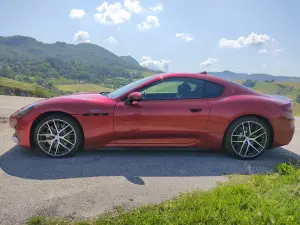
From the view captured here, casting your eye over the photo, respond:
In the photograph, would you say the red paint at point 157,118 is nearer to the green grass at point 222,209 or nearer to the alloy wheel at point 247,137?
the alloy wheel at point 247,137

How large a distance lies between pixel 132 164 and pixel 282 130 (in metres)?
2.63

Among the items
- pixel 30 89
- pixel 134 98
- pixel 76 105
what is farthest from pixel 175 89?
pixel 30 89

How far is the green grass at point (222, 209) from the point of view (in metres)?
2.75

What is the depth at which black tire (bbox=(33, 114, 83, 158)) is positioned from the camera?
4688mm

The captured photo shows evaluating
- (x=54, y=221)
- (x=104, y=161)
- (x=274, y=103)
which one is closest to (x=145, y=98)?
(x=104, y=161)

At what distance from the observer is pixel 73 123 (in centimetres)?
470

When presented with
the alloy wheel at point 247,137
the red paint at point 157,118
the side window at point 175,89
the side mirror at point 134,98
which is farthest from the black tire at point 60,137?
the alloy wheel at point 247,137

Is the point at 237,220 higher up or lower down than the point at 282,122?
lower down

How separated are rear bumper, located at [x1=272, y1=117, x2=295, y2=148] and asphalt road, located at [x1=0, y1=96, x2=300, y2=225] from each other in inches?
12.8

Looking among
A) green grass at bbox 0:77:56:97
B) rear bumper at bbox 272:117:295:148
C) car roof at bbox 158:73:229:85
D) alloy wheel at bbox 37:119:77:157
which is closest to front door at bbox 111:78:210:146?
car roof at bbox 158:73:229:85

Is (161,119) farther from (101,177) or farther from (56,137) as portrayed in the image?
(56,137)

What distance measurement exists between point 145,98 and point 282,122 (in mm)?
2375

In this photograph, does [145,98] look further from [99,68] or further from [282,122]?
[99,68]

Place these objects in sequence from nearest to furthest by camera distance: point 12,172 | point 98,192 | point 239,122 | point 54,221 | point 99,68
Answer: point 54,221, point 98,192, point 12,172, point 239,122, point 99,68
